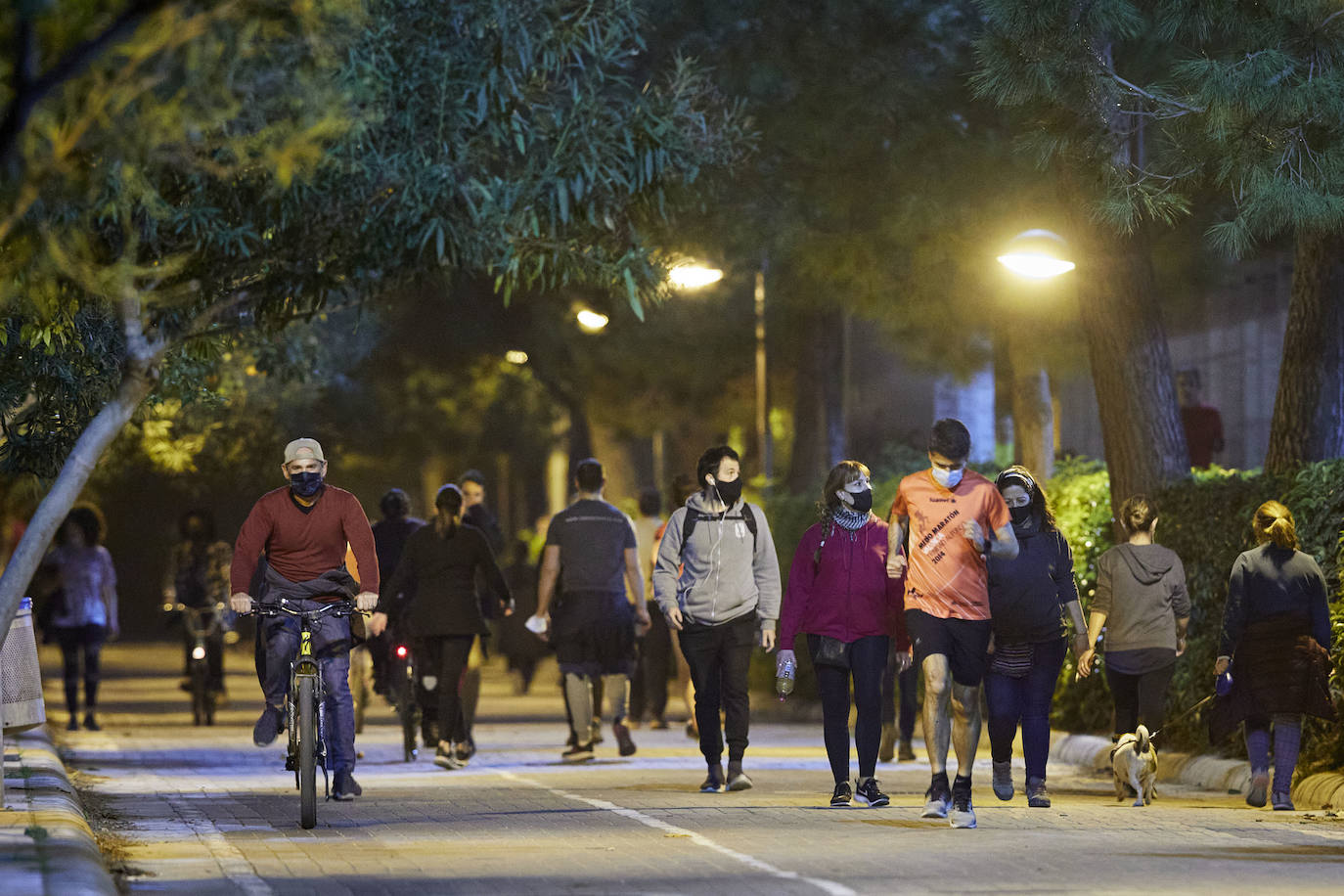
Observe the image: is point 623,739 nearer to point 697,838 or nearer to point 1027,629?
point 1027,629

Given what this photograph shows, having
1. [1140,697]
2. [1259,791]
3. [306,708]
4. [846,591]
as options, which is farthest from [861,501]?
[306,708]

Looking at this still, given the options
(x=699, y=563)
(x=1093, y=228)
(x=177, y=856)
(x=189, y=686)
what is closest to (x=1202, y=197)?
(x=1093, y=228)

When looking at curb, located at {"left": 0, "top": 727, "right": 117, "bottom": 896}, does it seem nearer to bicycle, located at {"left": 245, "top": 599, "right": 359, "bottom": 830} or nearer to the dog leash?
bicycle, located at {"left": 245, "top": 599, "right": 359, "bottom": 830}

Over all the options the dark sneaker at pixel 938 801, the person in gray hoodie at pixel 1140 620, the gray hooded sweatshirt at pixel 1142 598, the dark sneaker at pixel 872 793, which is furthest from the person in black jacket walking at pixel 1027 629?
the dark sneaker at pixel 938 801

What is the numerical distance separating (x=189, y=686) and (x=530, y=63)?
10387 mm

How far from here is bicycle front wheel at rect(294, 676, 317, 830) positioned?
10492 mm

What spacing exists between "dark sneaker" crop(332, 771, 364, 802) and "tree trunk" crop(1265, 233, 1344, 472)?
20.6ft

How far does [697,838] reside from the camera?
9891 mm

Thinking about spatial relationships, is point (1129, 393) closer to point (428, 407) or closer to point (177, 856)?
point (177, 856)

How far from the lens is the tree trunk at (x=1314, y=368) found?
→ 13.9 meters

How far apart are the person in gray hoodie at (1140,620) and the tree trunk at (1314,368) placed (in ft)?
5.75

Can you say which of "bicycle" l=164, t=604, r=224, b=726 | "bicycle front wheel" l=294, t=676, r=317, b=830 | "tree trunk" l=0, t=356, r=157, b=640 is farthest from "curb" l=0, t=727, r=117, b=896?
"bicycle" l=164, t=604, r=224, b=726

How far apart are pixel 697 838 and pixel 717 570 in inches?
100

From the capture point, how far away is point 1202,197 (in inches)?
734
